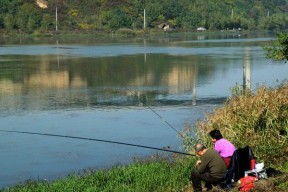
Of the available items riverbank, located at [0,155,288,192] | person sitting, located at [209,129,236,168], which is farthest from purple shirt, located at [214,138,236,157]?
riverbank, located at [0,155,288,192]

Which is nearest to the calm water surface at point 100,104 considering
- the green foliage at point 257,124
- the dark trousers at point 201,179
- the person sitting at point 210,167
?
the green foliage at point 257,124

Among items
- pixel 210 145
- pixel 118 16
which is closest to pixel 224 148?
pixel 210 145

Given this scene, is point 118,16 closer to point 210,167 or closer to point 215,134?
point 215,134

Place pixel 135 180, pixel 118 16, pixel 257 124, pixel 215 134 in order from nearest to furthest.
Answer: pixel 215 134 → pixel 135 180 → pixel 257 124 → pixel 118 16

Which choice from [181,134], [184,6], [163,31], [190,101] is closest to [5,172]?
[181,134]

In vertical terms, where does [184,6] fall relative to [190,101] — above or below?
above

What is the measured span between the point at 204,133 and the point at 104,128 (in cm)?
389

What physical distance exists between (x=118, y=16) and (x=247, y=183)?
3301 inches

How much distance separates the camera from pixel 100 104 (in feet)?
55.5

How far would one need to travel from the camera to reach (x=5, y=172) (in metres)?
10.0

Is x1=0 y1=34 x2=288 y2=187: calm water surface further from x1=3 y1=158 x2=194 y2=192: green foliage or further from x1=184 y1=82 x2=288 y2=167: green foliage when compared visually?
x1=184 y1=82 x2=288 y2=167: green foliage

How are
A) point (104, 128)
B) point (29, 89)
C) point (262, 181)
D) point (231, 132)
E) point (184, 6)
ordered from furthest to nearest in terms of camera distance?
point (184, 6) < point (29, 89) < point (104, 128) < point (231, 132) < point (262, 181)

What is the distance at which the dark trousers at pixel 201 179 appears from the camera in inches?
294

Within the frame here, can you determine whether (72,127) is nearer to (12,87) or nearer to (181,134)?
(181,134)
